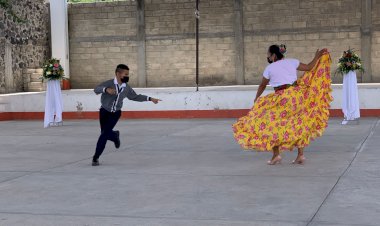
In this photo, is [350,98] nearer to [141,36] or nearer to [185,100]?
[185,100]

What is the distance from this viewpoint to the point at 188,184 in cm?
892

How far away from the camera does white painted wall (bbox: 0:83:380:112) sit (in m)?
19.5

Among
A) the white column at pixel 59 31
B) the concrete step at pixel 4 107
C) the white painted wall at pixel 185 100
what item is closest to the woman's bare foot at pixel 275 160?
the white painted wall at pixel 185 100

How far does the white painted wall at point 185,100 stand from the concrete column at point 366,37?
10065mm

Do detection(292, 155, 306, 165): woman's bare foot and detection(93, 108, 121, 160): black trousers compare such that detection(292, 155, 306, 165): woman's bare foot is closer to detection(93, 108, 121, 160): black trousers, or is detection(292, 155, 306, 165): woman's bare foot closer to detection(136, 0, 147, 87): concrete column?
detection(93, 108, 121, 160): black trousers

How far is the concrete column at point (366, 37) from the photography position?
31.1 meters

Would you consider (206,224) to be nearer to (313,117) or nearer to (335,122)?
(313,117)

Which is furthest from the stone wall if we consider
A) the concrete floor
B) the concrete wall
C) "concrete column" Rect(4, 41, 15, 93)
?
→ the concrete floor

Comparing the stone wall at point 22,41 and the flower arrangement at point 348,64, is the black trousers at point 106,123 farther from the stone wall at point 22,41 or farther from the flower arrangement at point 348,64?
the stone wall at point 22,41

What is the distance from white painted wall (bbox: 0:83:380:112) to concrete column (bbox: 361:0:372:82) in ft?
33.0

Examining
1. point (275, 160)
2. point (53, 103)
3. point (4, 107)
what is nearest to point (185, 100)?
point (53, 103)

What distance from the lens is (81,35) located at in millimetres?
34688

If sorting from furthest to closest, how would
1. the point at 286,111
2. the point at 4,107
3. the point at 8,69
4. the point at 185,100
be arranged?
the point at 8,69, the point at 4,107, the point at 185,100, the point at 286,111

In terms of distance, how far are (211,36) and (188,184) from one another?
80.2 feet
